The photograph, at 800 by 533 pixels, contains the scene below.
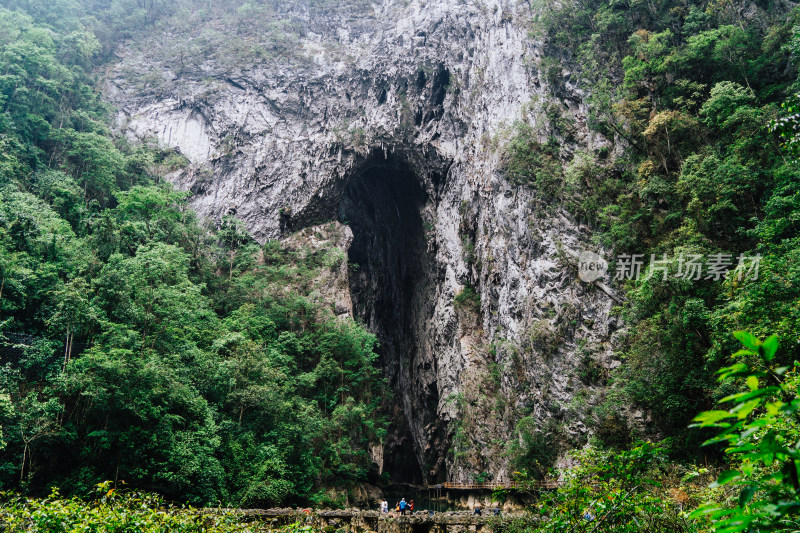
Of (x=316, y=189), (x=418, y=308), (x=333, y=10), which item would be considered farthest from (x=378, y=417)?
(x=333, y=10)

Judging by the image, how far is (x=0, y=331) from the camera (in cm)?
1130

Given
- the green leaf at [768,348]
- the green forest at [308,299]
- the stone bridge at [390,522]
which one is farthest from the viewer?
the stone bridge at [390,522]

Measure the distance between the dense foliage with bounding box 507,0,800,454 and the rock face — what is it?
48.0 inches

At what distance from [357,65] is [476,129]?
9.77m

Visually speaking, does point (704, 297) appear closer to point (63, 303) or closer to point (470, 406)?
point (470, 406)

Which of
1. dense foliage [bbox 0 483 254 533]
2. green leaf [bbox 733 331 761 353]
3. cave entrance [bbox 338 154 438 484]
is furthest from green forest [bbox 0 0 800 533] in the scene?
green leaf [bbox 733 331 761 353]

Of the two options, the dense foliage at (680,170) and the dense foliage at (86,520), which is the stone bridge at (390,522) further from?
the dense foliage at (86,520)

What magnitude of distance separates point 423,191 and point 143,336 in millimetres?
15618

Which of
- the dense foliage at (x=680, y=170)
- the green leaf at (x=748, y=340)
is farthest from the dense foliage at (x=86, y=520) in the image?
the dense foliage at (x=680, y=170)

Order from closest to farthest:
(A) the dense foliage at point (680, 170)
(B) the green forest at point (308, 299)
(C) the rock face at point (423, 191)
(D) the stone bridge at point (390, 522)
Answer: (B) the green forest at point (308, 299)
(A) the dense foliage at point (680, 170)
(D) the stone bridge at point (390, 522)
(C) the rock face at point (423, 191)

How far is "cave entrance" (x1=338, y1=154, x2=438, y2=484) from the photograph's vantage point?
2380cm

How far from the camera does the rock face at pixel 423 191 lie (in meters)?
15.9

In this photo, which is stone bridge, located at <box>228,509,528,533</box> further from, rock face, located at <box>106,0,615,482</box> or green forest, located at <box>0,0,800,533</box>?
rock face, located at <box>106,0,615,482</box>

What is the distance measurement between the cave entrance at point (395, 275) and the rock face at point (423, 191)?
0.10 meters
